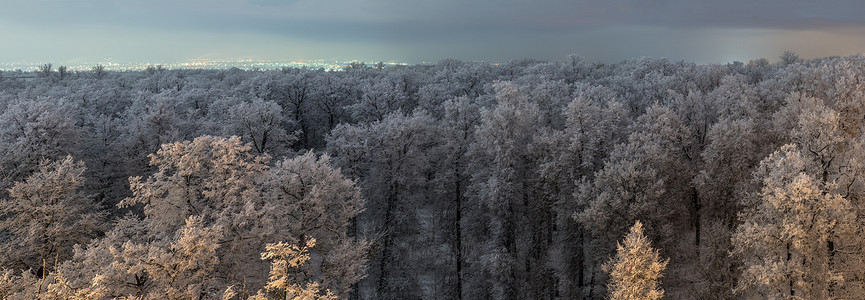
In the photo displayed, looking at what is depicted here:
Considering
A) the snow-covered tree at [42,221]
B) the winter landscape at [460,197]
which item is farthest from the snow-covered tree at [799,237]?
the snow-covered tree at [42,221]

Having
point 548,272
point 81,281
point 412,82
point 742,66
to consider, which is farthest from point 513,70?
point 81,281

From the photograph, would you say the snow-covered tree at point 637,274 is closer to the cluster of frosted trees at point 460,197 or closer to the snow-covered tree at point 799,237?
the cluster of frosted trees at point 460,197

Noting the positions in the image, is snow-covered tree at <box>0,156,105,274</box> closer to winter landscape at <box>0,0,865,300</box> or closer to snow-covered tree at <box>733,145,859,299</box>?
winter landscape at <box>0,0,865,300</box>

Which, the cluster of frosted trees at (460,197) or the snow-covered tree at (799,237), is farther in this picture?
the cluster of frosted trees at (460,197)

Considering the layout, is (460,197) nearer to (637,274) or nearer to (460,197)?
(460,197)

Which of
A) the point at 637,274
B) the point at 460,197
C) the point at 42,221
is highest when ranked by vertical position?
the point at 42,221

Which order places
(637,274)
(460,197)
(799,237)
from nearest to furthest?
1. (637,274)
2. (799,237)
3. (460,197)

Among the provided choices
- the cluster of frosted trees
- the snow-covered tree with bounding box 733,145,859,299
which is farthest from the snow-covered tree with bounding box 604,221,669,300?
the snow-covered tree with bounding box 733,145,859,299

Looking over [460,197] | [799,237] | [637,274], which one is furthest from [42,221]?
[799,237]
